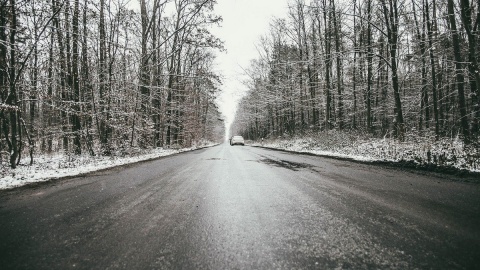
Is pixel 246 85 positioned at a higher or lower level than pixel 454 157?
higher

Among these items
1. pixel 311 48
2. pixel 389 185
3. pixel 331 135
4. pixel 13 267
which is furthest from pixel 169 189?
pixel 311 48

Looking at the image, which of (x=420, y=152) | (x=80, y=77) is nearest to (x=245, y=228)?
(x=420, y=152)

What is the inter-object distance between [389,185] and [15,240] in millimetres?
5685

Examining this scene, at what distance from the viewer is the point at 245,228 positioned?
2.49 meters

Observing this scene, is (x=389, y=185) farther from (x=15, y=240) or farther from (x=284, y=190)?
(x=15, y=240)

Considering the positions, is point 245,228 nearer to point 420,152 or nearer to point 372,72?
point 420,152

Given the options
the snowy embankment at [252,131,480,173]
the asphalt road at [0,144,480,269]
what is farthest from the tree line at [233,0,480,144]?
the asphalt road at [0,144,480,269]

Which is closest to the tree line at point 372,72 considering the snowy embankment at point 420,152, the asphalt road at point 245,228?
the snowy embankment at point 420,152

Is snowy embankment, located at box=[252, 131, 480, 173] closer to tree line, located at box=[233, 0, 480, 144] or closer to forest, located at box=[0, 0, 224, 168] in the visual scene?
tree line, located at box=[233, 0, 480, 144]

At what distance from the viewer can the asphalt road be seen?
1834mm

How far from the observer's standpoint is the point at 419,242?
208 cm

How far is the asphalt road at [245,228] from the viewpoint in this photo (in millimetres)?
1834

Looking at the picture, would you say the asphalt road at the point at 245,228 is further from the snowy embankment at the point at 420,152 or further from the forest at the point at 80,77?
the forest at the point at 80,77

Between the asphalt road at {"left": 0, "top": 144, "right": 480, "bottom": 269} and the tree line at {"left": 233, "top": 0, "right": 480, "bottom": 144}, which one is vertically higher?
the tree line at {"left": 233, "top": 0, "right": 480, "bottom": 144}
